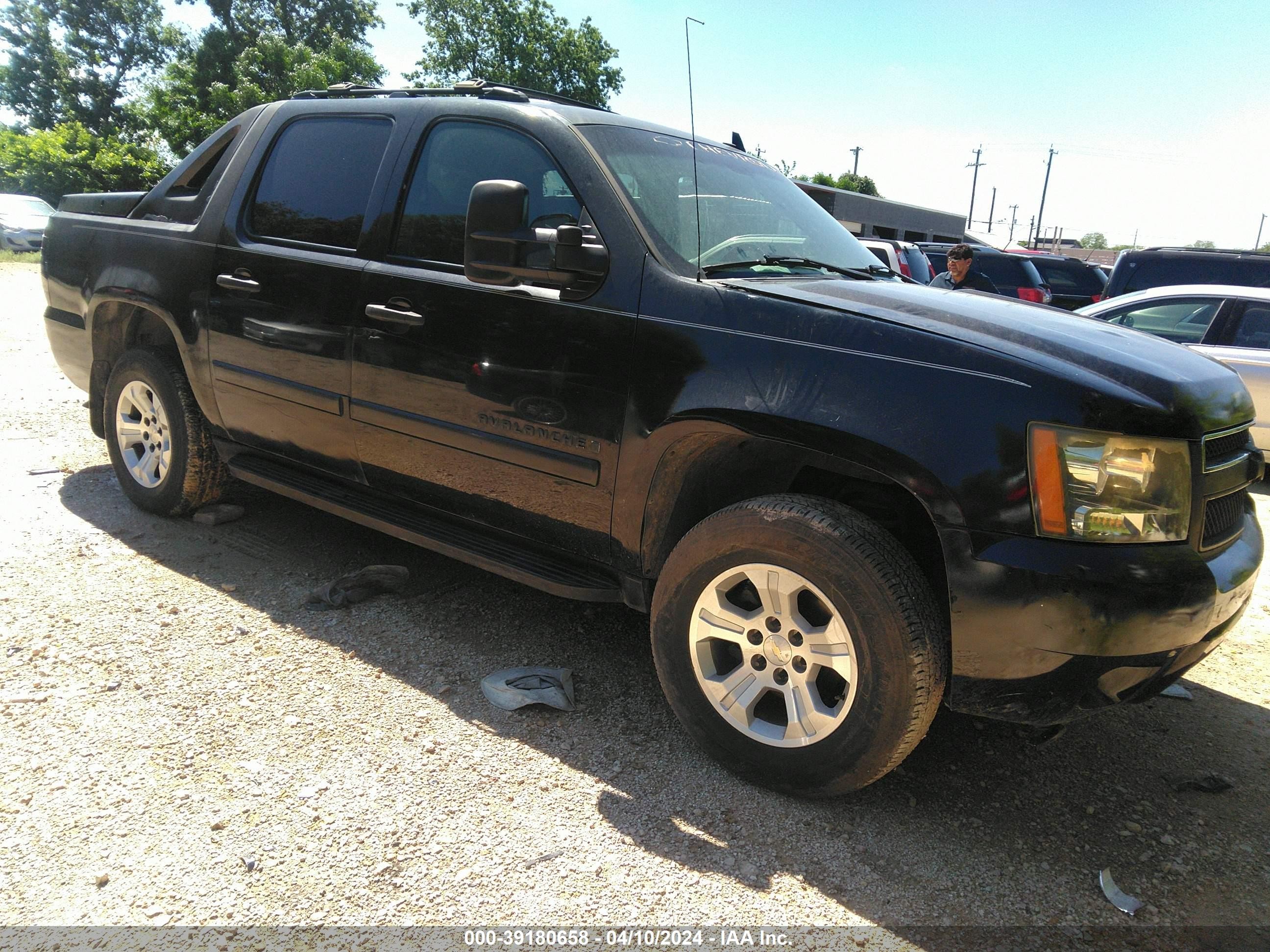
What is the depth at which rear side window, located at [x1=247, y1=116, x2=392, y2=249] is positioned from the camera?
11.7 feet

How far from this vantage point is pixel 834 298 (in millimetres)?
2617

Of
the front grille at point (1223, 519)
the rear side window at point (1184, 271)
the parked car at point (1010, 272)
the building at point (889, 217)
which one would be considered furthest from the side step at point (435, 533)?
the building at point (889, 217)

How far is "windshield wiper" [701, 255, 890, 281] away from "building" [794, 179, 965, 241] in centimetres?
2712

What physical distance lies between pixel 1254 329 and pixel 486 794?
728 cm

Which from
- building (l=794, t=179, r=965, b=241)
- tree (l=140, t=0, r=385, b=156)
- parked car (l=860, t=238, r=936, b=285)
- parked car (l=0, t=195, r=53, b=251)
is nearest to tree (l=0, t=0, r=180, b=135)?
tree (l=140, t=0, r=385, b=156)

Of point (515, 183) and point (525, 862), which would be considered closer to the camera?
point (525, 862)

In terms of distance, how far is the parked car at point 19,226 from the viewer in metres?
22.7

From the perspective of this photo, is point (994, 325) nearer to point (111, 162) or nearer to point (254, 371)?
point (254, 371)

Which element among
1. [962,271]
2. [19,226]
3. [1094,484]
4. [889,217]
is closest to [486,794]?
[1094,484]

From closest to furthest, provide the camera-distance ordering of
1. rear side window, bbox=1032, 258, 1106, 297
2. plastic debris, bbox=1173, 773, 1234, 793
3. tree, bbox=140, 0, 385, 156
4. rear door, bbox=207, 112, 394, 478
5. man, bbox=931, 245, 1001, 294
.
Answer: plastic debris, bbox=1173, 773, 1234, 793 < rear door, bbox=207, 112, 394, 478 < man, bbox=931, 245, 1001, 294 < rear side window, bbox=1032, 258, 1106, 297 < tree, bbox=140, 0, 385, 156

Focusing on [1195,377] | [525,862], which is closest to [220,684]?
[525,862]

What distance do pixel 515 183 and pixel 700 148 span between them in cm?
Answer: 114

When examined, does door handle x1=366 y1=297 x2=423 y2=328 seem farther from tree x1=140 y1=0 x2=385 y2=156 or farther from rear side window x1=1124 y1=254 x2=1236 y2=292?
tree x1=140 y1=0 x2=385 y2=156

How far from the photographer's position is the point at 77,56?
45.0 m
